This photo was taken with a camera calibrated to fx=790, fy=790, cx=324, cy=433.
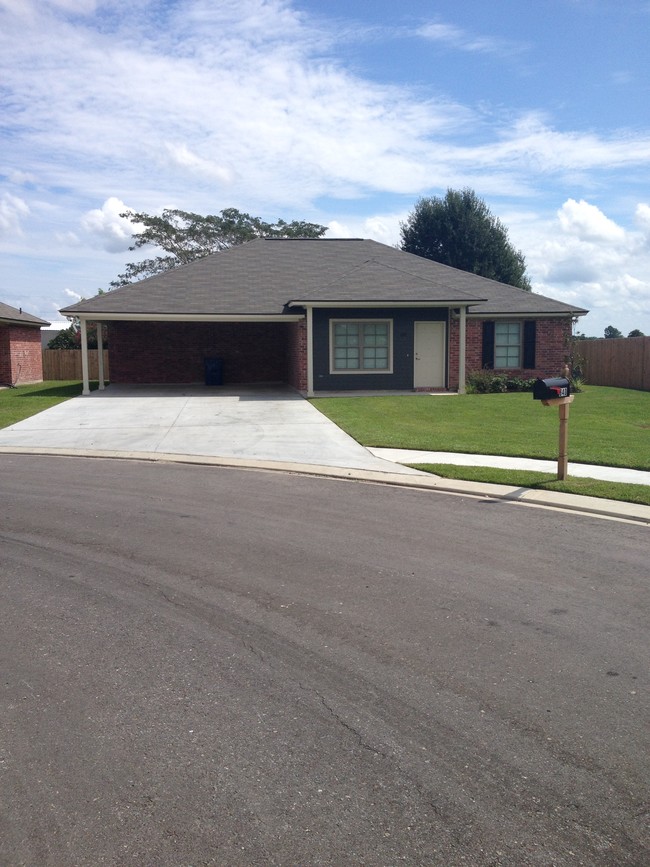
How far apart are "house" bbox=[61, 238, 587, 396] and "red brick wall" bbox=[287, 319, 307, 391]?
43mm

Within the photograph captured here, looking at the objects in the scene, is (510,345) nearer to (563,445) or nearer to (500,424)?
(500,424)

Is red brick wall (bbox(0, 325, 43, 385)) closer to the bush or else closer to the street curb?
the street curb

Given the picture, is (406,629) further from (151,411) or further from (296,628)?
(151,411)

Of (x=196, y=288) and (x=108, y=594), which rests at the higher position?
(x=196, y=288)

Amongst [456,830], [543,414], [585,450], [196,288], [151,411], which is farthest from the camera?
[196,288]

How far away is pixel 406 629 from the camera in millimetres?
5559

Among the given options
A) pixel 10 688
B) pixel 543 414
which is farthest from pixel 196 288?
pixel 10 688

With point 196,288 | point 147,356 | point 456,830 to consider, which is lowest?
point 456,830

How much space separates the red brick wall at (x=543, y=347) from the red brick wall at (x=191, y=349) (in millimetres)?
6576

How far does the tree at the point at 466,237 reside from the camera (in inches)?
2072

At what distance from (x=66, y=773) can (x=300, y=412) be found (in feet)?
53.5

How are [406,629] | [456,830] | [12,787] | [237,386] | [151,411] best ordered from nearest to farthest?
[456,830] < [12,787] < [406,629] < [151,411] < [237,386]

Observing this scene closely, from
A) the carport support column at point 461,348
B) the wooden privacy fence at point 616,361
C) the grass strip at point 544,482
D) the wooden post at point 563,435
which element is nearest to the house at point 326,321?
the carport support column at point 461,348

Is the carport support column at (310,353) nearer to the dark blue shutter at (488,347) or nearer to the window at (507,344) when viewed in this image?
the dark blue shutter at (488,347)
